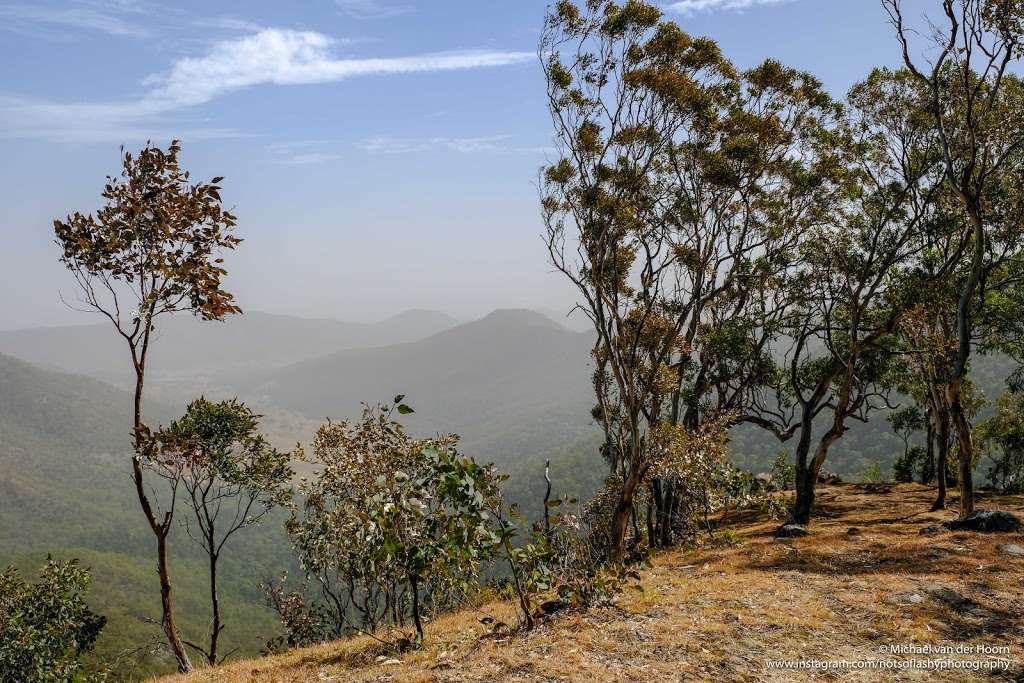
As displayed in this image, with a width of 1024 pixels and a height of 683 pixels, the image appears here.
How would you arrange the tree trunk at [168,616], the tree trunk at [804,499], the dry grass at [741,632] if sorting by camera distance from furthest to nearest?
the tree trunk at [804,499], the tree trunk at [168,616], the dry grass at [741,632]

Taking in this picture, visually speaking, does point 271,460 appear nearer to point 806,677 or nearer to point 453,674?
point 453,674

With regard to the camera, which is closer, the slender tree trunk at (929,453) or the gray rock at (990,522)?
Result: the gray rock at (990,522)

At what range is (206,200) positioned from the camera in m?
13.4

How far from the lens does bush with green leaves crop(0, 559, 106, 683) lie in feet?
72.1

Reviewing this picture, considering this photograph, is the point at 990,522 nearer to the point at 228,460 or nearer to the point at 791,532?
the point at 791,532

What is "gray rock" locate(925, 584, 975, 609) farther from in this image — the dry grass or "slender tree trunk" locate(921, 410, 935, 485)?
"slender tree trunk" locate(921, 410, 935, 485)

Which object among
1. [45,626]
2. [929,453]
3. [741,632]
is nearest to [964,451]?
[741,632]

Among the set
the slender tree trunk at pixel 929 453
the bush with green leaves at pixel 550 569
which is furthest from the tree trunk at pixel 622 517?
the slender tree trunk at pixel 929 453

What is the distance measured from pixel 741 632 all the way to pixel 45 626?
92.8 feet

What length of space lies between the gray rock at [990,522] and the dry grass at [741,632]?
5.62 feet

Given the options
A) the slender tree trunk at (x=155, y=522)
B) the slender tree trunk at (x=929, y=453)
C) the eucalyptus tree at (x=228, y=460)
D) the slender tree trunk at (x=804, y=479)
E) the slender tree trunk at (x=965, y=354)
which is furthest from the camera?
the slender tree trunk at (x=929, y=453)

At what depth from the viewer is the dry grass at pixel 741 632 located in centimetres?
828

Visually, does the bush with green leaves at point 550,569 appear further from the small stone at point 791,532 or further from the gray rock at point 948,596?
the small stone at point 791,532

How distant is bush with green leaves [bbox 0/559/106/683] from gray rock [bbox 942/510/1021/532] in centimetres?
2660
